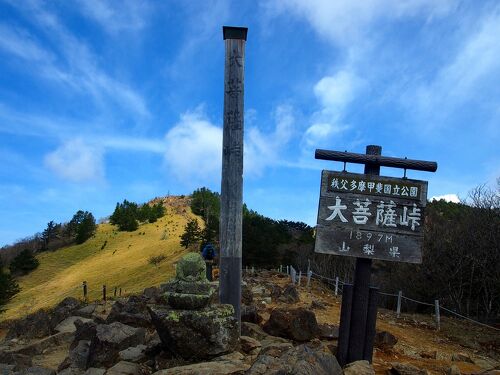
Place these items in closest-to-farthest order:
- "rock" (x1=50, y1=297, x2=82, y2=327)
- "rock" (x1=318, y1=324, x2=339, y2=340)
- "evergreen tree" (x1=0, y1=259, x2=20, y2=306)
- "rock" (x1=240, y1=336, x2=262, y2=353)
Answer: "rock" (x1=240, y1=336, x2=262, y2=353)
"rock" (x1=318, y1=324, x2=339, y2=340)
"rock" (x1=50, y1=297, x2=82, y2=327)
"evergreen tree" (x1=0, y1=259, x2=20, y2=306)

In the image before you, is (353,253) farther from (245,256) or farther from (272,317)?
(245,256)

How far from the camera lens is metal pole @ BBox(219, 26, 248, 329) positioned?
6988 mm

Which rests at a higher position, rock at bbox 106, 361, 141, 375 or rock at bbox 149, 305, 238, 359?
rock at bbox 149, 305, 238, 359

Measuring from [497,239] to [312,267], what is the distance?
64.4ft

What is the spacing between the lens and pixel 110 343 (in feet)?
23.2

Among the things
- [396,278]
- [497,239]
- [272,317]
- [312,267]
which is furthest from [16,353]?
[312,267]

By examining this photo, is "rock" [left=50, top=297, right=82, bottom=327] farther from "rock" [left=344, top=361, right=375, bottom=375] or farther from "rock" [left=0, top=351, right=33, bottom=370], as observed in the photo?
"rock" [left=344, top=361, right=375, bottom=375]

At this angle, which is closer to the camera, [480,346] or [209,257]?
[480,346]

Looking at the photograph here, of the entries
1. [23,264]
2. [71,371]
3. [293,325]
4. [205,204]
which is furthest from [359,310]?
[205,204]

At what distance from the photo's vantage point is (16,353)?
975 cm

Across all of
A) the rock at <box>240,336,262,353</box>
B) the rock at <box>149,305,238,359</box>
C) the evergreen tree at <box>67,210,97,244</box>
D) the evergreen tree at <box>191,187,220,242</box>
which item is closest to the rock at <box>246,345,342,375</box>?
the rock at <box>149,305,238,359</box>

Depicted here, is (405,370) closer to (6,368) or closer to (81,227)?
(6,368)

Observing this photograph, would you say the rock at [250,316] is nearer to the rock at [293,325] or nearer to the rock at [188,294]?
the rock at [293,325]

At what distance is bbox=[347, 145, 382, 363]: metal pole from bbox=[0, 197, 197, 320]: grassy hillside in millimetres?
26601
